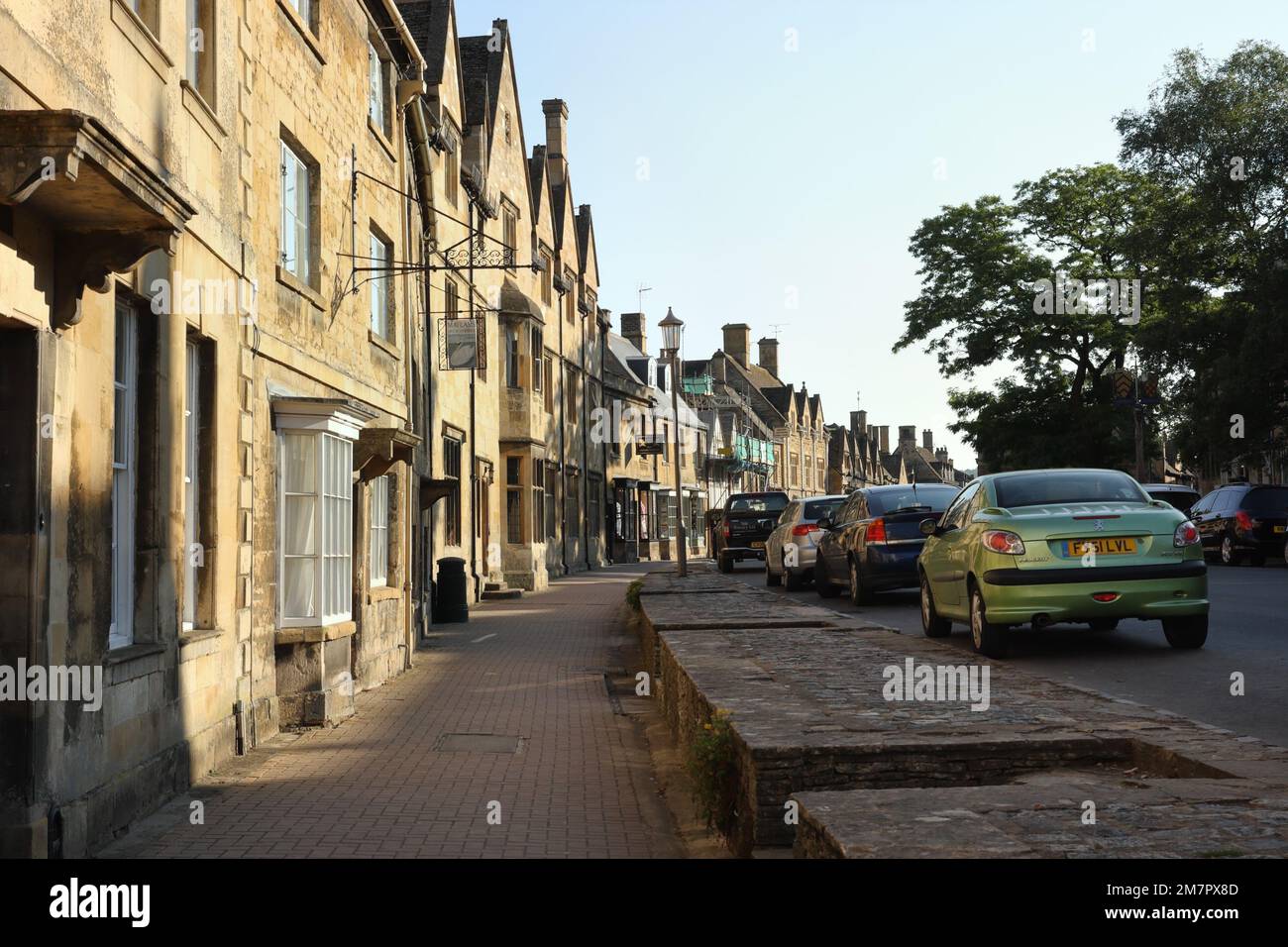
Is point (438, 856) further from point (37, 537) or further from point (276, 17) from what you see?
point (276, 17)

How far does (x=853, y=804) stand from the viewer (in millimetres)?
4480

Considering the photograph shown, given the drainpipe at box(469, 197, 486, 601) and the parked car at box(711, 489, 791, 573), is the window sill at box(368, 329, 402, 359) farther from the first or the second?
the parked car at box(711, 489, 791, 573)

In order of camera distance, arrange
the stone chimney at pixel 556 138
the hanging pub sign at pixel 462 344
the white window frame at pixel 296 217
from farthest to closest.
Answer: the stone chimney at pixel 556 138, the hanging pub sign at pixel 462 344, the white window frame at pixel 296 217

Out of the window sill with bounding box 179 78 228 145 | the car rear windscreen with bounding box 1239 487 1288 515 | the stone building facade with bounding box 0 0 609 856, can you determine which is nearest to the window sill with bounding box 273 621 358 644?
the stone building facade with bounding box 0 0 609 856

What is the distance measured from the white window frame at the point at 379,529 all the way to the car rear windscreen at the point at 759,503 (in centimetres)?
1735

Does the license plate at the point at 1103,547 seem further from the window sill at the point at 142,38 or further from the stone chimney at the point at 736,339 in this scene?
the stone chimney at the point at 736,339

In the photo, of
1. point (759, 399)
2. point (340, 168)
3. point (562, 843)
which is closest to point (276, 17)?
point (340, 168)

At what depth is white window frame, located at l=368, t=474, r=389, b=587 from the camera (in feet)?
46.9

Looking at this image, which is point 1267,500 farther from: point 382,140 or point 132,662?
point 132,662

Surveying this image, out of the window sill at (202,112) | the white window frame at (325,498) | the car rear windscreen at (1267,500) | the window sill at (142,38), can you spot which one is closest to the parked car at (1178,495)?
the car rear windscreen at (1267,500)

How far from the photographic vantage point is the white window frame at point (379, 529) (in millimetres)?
14281

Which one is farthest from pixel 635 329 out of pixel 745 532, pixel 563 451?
pixel 745 532

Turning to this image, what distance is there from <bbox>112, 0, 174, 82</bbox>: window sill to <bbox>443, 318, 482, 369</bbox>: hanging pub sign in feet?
41.5
